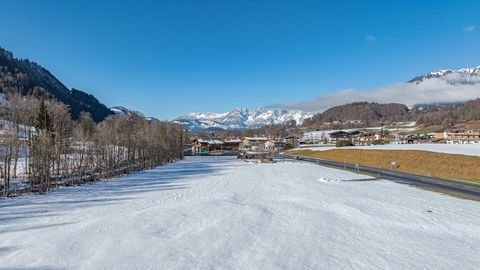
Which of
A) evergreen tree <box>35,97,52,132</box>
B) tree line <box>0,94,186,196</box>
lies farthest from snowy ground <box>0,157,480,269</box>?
evergreen tree <box>35,97,52,132</box>

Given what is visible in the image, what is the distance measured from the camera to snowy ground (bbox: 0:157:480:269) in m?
9.44

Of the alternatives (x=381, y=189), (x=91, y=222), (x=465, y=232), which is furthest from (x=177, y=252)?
(x=381, y=189)

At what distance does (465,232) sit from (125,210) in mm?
15408

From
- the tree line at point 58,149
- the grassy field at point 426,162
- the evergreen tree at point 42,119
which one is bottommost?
the grassy field at point 426,162

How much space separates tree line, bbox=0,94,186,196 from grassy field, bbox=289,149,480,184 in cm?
3650

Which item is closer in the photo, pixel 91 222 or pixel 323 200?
pixel 91 222

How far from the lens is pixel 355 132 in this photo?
495ft

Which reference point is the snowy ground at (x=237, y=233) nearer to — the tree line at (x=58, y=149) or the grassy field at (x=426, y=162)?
the tree line at (x=58, y=149)

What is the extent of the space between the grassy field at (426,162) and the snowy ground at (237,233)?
58.1 feet

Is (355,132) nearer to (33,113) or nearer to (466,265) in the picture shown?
(33,113)

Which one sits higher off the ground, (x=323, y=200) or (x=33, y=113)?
(x=33, y=113)

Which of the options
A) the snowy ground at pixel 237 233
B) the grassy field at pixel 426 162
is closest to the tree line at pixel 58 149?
the snowy ground at pixel 237 233

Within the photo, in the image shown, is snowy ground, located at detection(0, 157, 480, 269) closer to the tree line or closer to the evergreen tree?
the tree line

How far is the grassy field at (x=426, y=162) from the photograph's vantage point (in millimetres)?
35194
